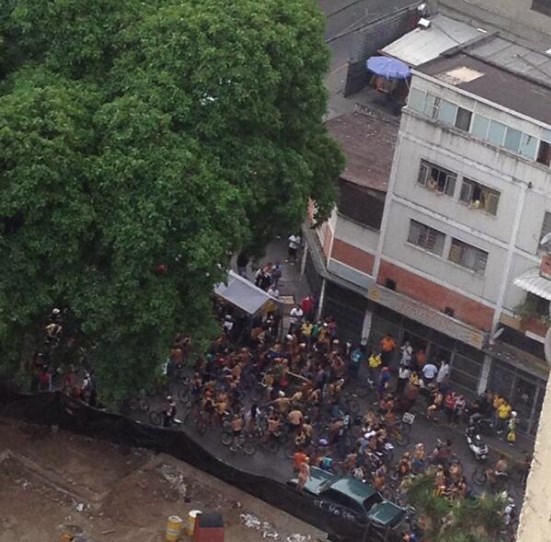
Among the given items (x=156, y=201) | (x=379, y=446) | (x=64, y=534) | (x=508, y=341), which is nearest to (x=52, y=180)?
(x=156, y=201)

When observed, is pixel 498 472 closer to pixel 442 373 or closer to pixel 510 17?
pixel 442 373

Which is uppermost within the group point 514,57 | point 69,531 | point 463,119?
point 514,57

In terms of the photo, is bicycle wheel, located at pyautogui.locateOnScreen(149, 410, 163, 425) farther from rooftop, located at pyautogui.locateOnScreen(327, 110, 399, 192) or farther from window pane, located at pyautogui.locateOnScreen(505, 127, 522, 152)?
window pane, located at pyautogui.locateOnScreen(505, 127, 522, 152)

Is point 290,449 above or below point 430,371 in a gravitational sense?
below

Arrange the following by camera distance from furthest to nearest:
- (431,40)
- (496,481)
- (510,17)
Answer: (431,40), (510,17), (496,481)

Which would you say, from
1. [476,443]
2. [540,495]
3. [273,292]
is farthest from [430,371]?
[540,495]

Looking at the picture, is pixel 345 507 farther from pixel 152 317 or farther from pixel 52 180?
pixel 52 180

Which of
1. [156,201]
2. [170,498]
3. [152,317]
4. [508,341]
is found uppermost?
[156,201]
